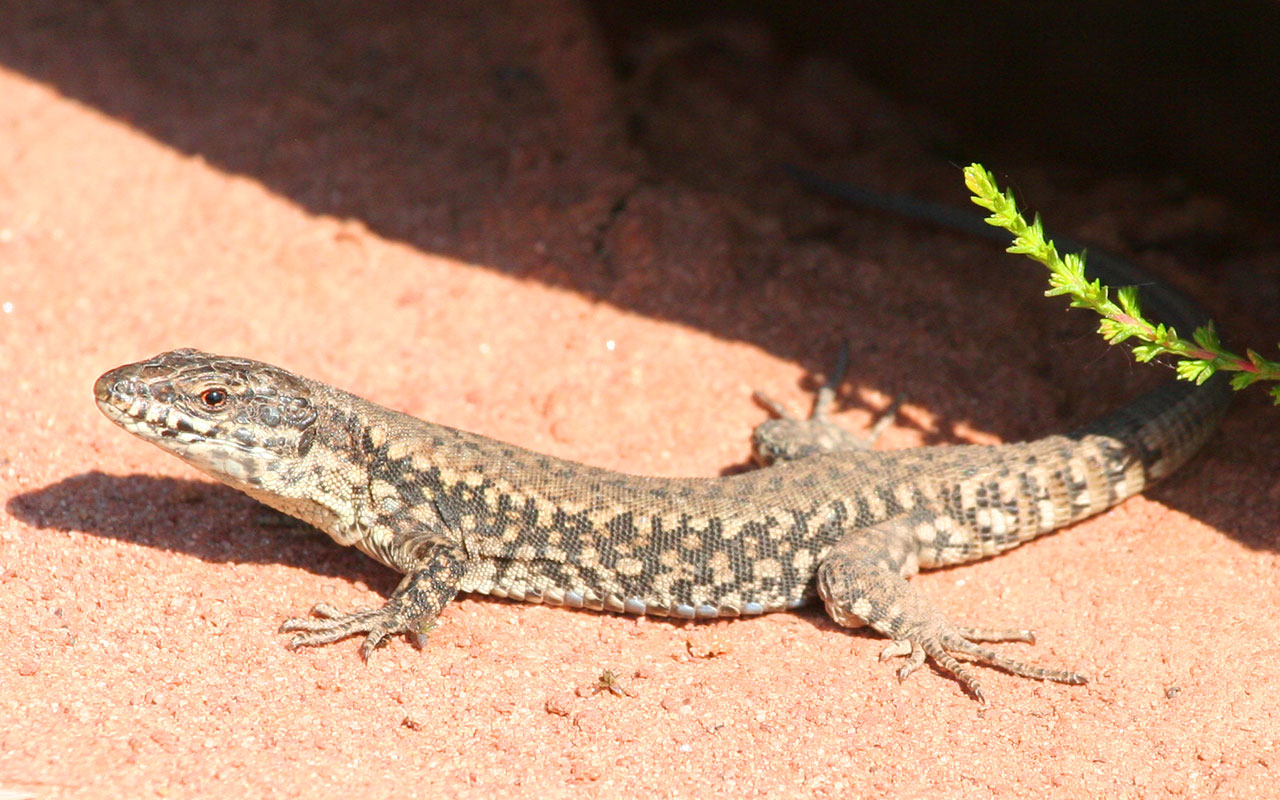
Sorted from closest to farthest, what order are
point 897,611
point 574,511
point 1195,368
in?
1. point 1195,368
2. point 897,611
3. point 574,511

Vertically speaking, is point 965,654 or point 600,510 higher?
point 965,654

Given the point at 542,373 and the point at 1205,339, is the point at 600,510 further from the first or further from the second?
the point at 1205,339

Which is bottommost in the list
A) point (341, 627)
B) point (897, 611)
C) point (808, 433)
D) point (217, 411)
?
point (341, 627)

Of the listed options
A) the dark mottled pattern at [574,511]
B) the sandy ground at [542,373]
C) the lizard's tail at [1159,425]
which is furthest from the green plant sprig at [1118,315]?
the sandy ground at [542,373]

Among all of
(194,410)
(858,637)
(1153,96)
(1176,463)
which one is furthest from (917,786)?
(1153,96)

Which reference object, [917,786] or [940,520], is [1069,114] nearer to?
[940,520]

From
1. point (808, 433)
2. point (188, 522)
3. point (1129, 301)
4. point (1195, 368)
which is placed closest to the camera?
point (1195, 368)

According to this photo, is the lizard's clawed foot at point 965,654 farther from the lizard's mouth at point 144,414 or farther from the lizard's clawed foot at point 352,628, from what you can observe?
the lizard's mouth at point 144,414

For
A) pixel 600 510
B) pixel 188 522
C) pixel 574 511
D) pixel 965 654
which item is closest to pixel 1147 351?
pixel 965 654
